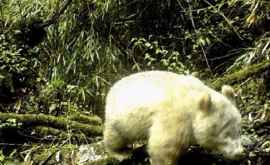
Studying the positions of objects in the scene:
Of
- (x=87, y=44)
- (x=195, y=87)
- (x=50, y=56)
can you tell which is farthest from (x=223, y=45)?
(x=195, y=87)

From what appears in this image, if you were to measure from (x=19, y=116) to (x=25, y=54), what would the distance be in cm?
181

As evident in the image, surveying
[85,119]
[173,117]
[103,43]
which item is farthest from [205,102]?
[103,43]

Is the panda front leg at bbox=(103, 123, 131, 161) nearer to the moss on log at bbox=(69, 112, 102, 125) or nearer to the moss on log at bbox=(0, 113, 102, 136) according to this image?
the moss on log at bbox=(0, 113, 102, 136)

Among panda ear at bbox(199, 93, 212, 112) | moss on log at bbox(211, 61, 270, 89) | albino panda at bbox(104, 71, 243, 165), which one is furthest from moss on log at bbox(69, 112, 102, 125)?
panda ear at bbox(199, 93, 212, 112)

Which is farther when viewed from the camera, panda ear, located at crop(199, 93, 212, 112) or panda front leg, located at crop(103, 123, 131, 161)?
panda front leg, located at crop(103, 123, 131, 161)

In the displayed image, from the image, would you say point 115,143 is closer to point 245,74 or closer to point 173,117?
point 173,117

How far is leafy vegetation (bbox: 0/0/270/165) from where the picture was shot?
6875 millimetres

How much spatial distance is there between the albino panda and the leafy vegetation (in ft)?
6.86

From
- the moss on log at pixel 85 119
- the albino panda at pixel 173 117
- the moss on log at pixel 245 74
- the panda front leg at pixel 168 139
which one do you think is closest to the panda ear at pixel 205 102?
the albino panda at pixel 173 117

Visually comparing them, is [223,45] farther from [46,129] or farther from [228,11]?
[46,129]

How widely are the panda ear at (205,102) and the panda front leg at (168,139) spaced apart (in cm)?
15

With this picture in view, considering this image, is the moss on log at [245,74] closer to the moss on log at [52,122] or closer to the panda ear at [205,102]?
the moss on log at [52,122]

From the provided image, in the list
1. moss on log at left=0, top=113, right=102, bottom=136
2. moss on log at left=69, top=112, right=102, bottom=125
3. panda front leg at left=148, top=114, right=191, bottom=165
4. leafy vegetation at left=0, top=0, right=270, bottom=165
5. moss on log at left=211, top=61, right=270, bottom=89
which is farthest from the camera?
leafy vegetation at left=0, top=0, right=270, bottom=165

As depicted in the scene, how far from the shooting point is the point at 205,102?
13.7ft
